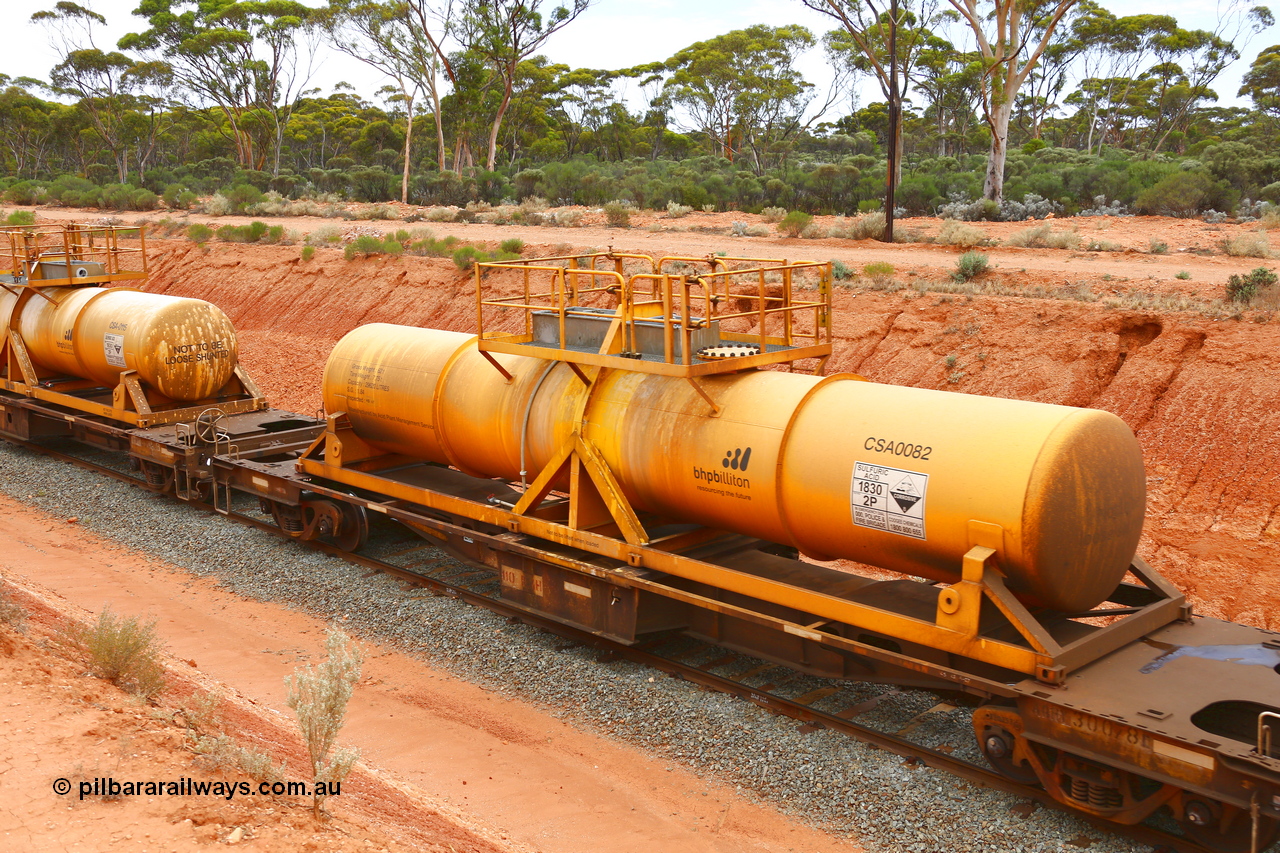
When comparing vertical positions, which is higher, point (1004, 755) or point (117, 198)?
point (117, 198)

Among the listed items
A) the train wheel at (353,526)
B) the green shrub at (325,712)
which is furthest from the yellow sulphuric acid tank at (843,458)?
the green shrub at (325,712)

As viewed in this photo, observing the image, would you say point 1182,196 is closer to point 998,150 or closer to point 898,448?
point 998,150

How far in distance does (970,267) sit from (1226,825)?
14996 millimetres

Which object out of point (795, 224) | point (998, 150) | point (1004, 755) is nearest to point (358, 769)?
point (1004, 755)

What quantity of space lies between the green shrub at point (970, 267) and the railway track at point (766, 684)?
12.2 m

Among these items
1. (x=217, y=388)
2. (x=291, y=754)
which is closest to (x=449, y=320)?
(x=217, y=388)

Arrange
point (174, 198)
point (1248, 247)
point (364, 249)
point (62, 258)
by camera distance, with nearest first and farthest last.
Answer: point (62, 258) < point (1248, 247) < point (364, 249) < point (174, 198)

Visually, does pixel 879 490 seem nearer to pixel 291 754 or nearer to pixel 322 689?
pixel 322 689

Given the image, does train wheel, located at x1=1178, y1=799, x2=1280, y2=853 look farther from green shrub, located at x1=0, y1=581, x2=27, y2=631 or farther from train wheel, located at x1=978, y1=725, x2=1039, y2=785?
green shrub, located at x1=0, y1=581, x2=27, y2=631

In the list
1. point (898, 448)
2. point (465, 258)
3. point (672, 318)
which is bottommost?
point (898, 448)

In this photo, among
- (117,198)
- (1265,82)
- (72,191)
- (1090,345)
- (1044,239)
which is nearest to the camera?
(1090,345)

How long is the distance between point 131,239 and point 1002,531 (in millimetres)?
38957

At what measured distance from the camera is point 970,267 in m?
19.9

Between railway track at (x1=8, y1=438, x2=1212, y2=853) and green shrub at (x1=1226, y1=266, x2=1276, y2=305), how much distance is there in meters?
10.3
